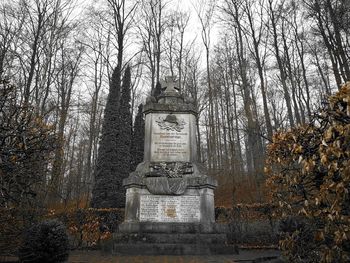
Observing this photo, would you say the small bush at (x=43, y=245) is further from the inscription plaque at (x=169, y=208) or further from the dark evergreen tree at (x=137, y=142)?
the dark evergreen tree at (x=137, y=142)

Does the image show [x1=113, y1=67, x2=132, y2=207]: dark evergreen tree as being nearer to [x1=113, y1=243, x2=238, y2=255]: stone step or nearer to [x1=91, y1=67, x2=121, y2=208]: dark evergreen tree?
[x1=91, y1=67, x2=121, y2=208]: dark evergreen tree

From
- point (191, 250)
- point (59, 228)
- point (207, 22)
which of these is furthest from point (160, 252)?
point (207, 22)

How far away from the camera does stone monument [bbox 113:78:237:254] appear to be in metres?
8.26

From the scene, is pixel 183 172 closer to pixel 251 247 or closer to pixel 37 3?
pixel 251 247

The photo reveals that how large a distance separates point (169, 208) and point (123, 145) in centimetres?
1318

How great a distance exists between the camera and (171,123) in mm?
10062

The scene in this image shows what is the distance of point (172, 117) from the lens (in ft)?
33.2

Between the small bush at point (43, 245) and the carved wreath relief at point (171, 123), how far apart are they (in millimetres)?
4580

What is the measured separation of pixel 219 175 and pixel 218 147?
470 cm

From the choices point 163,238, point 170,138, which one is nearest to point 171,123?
point 170,138

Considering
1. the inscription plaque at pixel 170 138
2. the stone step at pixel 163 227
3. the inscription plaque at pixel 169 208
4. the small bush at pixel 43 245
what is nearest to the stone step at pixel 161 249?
the stone step at pixel 163 227

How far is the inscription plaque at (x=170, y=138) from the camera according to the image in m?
9.70

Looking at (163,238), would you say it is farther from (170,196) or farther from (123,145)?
(123,145)

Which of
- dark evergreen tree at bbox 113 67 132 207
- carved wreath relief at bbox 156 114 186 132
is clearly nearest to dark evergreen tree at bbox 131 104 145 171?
dark evergreen tree at bbox 113 67 132 207
